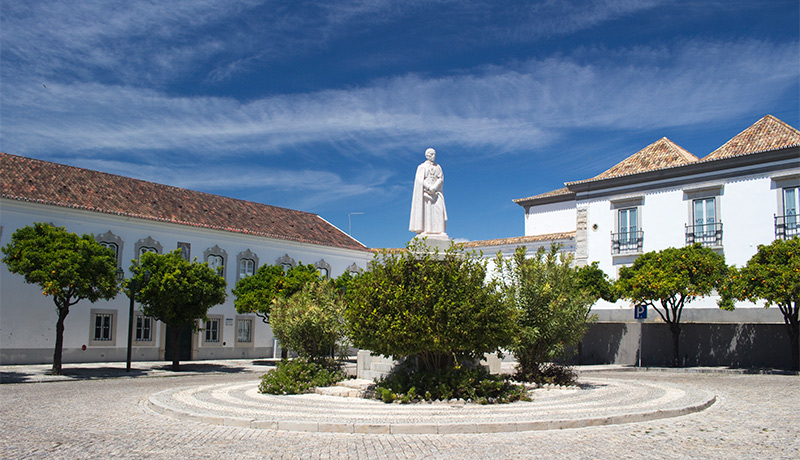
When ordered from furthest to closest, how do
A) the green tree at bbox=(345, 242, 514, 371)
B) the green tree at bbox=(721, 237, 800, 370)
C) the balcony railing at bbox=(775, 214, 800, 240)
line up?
the balcony railing at bbox=(775, 214, 800, 240)
the green tree at bbox=(721, 237, 800, 370)
the green tree at bbox=(345, 242, 514, 371)

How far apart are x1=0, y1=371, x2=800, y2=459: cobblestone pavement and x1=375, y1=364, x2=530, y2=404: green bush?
2656mm

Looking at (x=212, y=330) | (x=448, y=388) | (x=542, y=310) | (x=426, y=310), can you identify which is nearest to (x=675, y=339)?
(x=542, y=310)

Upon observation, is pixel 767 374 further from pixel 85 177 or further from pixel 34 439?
pixel 85 177

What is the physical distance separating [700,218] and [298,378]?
2094 cm

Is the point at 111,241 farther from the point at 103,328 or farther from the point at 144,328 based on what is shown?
the point at 144,328

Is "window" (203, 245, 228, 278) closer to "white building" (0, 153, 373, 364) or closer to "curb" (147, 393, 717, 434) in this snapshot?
"white building" (0, 153, 373, 364)

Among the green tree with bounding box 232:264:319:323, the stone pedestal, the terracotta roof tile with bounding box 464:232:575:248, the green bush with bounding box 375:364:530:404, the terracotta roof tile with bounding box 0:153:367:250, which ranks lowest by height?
the green bush with bounding box 375:364:530:404

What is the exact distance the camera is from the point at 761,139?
88.5ft

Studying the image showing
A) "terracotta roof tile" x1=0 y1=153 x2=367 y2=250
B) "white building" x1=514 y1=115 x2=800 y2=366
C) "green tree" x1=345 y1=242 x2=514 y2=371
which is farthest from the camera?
"terracotta roof tile" x1=0 y1=153 x2=367 y2=250

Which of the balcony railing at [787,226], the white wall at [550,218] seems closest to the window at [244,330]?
the white wall at [550,218]

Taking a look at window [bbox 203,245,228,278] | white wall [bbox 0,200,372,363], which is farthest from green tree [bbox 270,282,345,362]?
window [bbox 203,245,228,278]

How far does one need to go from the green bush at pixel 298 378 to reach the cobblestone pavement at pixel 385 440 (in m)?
2.66

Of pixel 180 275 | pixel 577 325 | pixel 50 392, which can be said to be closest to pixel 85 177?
pixel 180 275

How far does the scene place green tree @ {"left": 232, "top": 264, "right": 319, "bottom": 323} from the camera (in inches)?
1112
